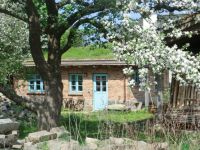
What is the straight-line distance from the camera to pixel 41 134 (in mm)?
11758

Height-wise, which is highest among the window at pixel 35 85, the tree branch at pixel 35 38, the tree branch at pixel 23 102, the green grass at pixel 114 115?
the tree branch at pixel 35 38

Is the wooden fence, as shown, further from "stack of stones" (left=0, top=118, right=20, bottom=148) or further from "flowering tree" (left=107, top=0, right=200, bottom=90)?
"stack of stones" (left=0, top=118, right=20, bottom=148)

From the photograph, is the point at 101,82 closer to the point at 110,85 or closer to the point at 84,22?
the point at 110,85

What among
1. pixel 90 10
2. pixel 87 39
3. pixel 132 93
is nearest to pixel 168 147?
pixel 90 10

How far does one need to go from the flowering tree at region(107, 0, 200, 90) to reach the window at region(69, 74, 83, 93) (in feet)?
69.3

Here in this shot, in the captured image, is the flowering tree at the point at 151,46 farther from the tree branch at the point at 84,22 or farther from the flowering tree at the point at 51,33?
the flowering tree at the point at 51,33

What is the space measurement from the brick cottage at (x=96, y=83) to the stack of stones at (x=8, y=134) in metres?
18.9

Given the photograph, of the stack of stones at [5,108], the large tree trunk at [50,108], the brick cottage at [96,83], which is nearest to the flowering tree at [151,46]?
the large tree trunk at [50,108]

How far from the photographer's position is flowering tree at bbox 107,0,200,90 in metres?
11.5

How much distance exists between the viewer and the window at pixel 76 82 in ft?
113

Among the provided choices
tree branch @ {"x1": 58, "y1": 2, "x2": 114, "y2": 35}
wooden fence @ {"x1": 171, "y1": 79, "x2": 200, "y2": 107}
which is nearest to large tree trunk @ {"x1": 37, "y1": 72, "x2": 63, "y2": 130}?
tree branch @ {"x1": 58, "y1": 2, "x2": 114, "y2": 35}

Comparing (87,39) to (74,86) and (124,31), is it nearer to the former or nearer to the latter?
(124,31)

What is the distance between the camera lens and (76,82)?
113ft

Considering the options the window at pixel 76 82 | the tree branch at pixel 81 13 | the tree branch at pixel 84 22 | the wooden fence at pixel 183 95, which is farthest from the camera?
the window at pixel 76 82
